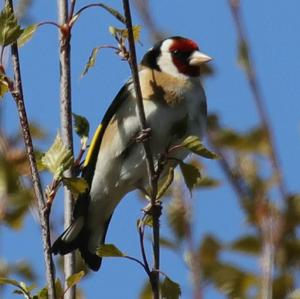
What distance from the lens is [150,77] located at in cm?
289

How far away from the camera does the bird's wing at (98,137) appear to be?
113 inches

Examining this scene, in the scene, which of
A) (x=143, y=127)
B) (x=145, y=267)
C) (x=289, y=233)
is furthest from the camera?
(x=143, y=127)

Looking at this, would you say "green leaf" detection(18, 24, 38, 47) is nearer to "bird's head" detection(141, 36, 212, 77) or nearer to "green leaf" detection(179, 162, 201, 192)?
"green leaf" detection(179, 162, 201, 192)

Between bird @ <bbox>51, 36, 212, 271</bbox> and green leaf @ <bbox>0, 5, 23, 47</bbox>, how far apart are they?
81 centimetres

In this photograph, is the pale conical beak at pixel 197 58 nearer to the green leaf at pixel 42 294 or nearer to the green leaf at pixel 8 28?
the green leaf at pixel 8 28

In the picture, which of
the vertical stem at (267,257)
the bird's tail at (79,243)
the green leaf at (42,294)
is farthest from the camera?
the bird's tail at (79,243)

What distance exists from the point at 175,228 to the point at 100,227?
1331 millimetres

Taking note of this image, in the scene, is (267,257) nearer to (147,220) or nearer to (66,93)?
(147,220)

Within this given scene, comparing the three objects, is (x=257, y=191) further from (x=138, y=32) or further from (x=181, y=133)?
(x=181, y=133)

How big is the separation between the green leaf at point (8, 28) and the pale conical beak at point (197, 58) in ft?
3.60

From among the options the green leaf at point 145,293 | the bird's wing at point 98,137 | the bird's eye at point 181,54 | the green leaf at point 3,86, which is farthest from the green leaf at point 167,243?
the bird's eye at point 181,54

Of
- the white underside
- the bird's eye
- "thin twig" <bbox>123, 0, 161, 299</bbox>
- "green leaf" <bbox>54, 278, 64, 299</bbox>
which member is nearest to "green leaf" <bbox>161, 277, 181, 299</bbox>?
"thin twig" <bbox>123, 0, 161, 299</bbox>

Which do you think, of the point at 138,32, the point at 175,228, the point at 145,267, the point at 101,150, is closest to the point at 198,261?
the point at 175,228

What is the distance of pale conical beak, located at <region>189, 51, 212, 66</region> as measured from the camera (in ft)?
9.66
